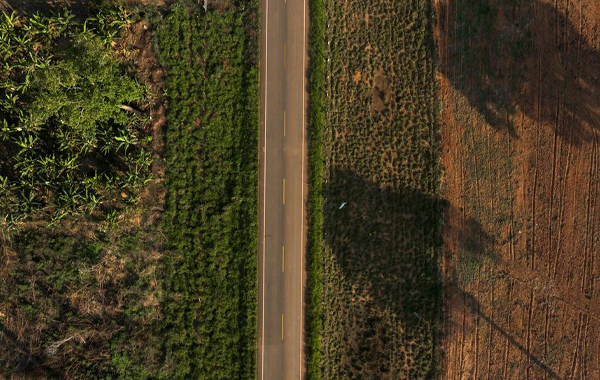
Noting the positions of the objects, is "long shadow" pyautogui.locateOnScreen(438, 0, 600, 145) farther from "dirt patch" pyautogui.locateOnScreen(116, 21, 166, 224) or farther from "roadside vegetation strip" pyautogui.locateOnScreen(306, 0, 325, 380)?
"dirt patch" pyautogui.locateOnScreen(116, 21, 166, 224)

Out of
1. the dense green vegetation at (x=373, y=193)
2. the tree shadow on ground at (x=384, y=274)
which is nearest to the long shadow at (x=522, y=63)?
the dense green vegetation at (x=373, y=193)

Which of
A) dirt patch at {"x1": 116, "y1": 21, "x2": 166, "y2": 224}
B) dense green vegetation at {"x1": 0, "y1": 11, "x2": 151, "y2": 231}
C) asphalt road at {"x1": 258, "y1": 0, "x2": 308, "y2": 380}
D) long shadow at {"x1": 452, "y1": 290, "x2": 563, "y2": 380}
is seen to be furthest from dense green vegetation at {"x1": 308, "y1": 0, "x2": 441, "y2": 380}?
dense green vegetation at {"x1": 0, "y1": 11, "x2": 151, "y2": 231}

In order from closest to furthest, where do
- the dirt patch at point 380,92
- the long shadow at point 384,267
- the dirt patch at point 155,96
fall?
1. the dirt patch at point 155,96
2. the long shadow at point 384,267
3. the dirt patch at point 380,92

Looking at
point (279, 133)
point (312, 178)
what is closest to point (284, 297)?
point (312, 178)

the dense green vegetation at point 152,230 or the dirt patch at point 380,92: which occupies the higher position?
the dirt patch at point 380,92

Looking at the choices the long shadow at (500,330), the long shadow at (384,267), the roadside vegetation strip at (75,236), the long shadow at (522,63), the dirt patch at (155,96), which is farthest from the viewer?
the long shadow at (522,63)

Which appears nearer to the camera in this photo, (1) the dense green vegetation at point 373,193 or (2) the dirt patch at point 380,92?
(1) the dense green vegetation at point 373,193

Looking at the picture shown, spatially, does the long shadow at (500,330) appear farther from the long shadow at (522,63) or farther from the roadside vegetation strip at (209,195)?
the roadside vegetation strip at (209,195)
